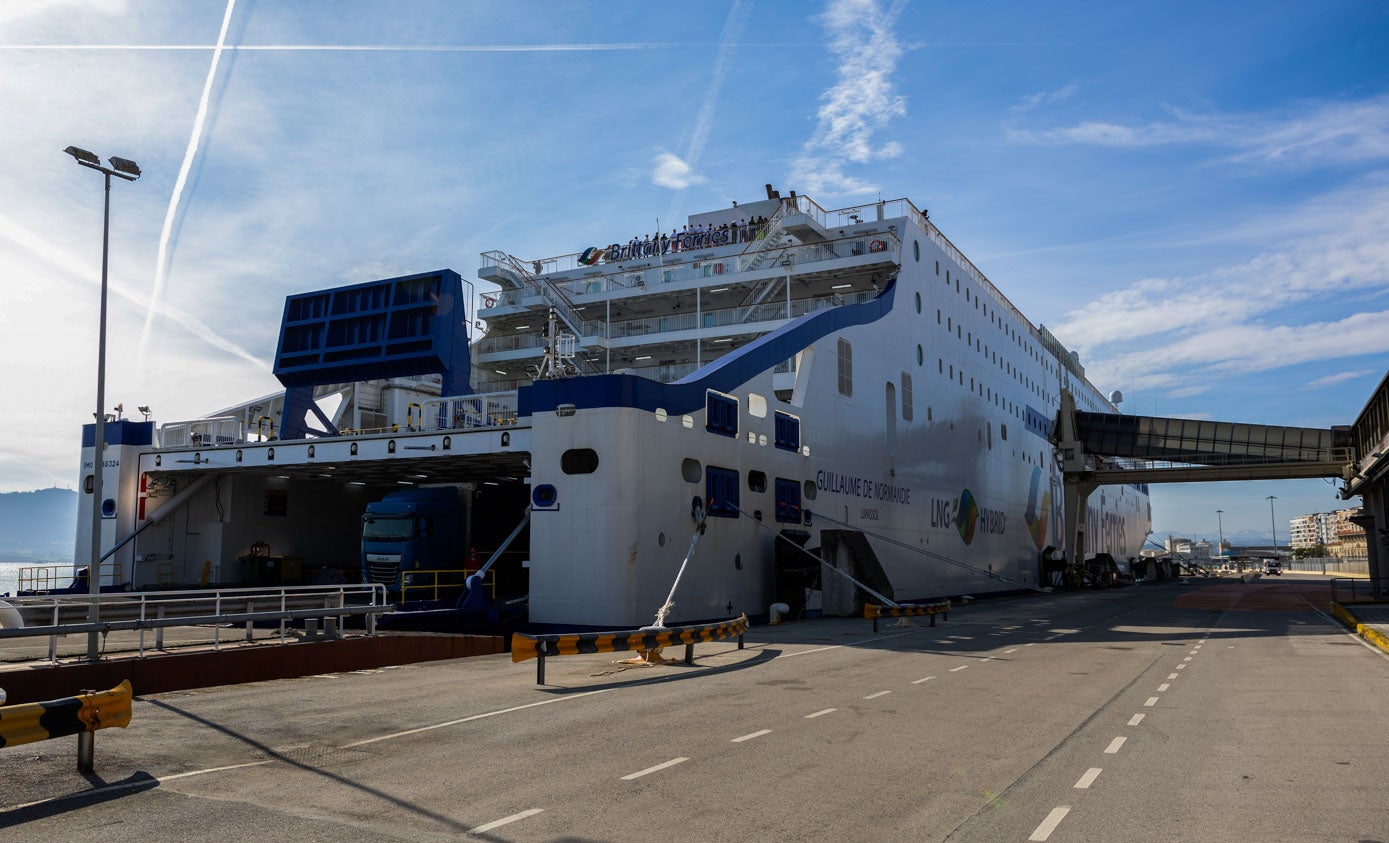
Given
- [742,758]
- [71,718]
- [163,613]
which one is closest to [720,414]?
[163,613]

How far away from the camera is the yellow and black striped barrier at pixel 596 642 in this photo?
1452 centimetres

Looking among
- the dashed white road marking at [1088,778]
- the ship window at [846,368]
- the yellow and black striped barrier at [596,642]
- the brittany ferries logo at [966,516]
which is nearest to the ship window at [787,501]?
the ship window at [846,368]

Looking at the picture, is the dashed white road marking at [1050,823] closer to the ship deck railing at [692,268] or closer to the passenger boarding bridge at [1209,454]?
the ship deck railing at [692,268]

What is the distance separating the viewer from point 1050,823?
6824 millimetres

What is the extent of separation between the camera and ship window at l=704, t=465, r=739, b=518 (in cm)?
2470

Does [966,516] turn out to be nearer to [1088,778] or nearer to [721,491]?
[721,491]

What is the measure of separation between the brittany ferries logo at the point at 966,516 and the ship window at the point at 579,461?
66.4ft

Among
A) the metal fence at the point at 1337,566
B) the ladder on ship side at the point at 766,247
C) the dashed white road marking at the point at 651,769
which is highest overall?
the ladder on ship side at the point at 766,247

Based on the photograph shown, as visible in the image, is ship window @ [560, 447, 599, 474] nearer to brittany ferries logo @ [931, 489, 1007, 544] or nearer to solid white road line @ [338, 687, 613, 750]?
solid white road line @ [338, 687, 613, 750]

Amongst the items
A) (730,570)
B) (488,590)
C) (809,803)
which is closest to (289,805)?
(809,803)

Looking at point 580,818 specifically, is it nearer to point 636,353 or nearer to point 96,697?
point 96,697

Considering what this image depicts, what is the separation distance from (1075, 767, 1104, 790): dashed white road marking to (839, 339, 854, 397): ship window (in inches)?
916

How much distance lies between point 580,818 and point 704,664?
10.2 m

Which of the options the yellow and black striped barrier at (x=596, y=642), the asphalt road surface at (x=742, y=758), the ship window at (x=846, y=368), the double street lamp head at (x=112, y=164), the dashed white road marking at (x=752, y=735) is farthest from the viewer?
the ship window at (x=846, y=368)
